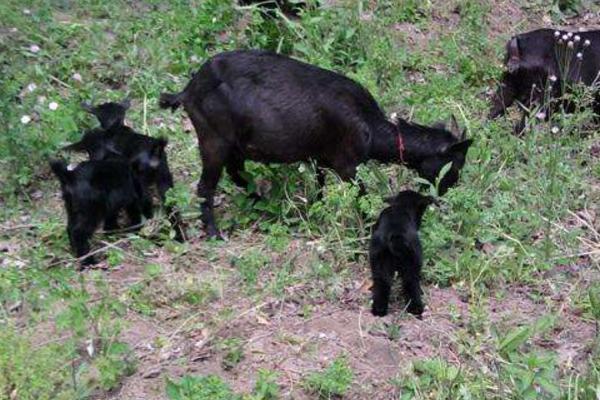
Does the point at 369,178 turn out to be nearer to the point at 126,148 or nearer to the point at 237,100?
the point at 237,100

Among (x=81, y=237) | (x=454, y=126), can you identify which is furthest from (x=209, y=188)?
(x=454, y=126)

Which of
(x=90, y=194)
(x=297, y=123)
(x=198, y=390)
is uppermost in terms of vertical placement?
(x=297, y=123)

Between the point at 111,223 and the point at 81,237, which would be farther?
the point at 111,223

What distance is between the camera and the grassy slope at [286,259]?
5.84 m

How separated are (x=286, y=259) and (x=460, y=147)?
1.55m

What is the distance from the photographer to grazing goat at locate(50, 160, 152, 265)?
705cm

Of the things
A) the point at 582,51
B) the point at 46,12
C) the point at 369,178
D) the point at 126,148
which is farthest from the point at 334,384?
the point at 46,12

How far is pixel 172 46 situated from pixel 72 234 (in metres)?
3.44

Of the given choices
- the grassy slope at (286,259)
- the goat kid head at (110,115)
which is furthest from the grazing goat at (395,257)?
the goat kid head at (110,115)

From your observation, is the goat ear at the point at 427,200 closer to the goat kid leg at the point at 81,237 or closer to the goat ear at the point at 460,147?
the goat ear at the point at 460,147

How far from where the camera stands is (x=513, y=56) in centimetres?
945

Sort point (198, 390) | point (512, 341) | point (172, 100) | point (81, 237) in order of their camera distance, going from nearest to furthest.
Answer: point (198, 390), point (512, 341), point (81, 237), point (172, 100)

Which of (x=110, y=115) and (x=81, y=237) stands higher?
(x=110, y=115)

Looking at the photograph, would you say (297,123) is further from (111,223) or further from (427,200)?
(111,223)
